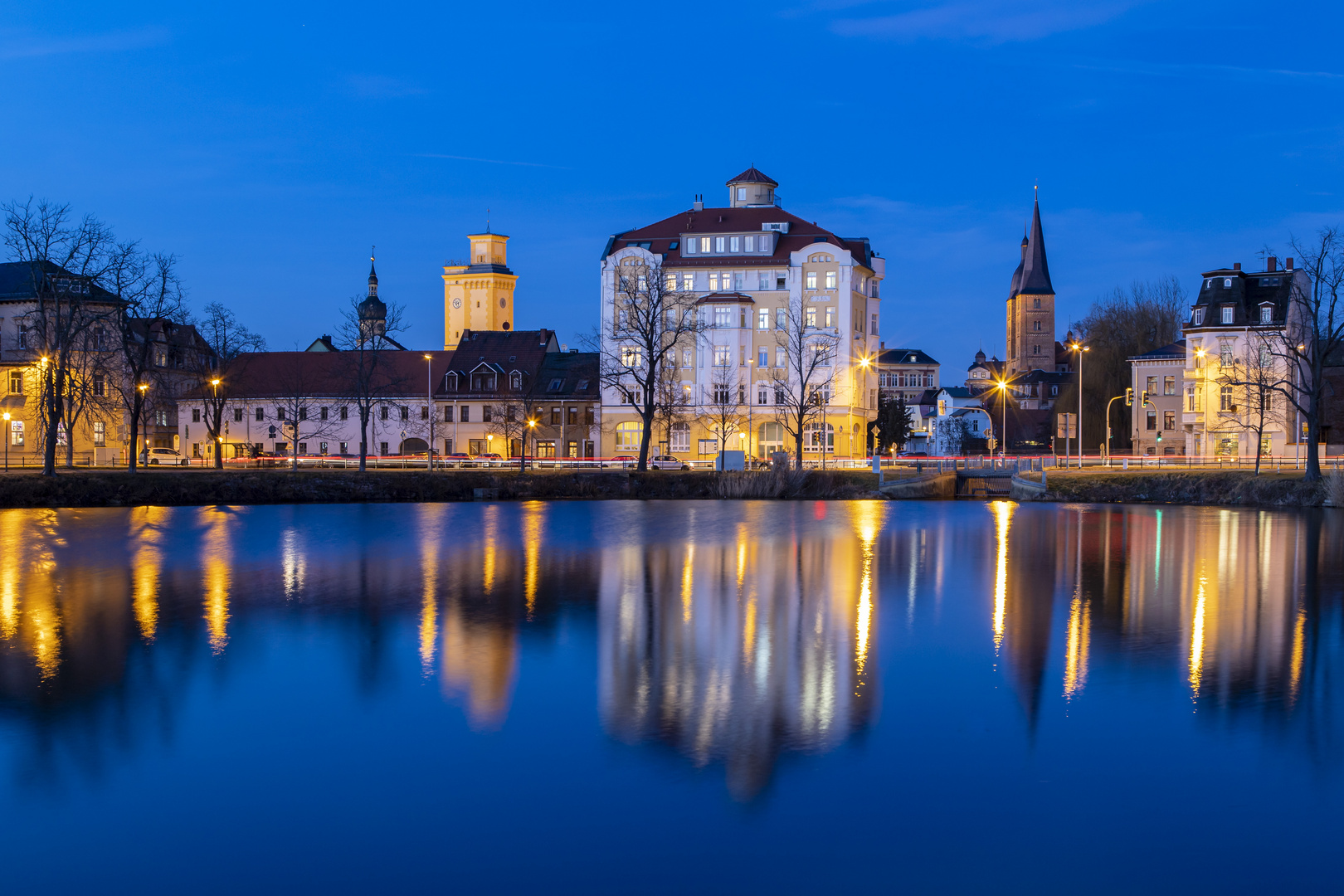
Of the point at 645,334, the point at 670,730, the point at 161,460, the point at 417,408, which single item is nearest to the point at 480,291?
the point at 417,408

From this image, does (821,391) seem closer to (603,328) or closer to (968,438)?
(603,328)

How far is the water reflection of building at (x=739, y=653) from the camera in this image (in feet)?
40.7

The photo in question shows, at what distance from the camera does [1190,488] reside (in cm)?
5341

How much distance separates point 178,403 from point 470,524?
68300 millimetres

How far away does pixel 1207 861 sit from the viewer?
9078mm

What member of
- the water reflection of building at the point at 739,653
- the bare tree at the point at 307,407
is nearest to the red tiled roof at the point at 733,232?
the bare tree at the point at 307,407

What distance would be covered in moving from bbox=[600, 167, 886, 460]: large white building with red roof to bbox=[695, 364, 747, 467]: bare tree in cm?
21

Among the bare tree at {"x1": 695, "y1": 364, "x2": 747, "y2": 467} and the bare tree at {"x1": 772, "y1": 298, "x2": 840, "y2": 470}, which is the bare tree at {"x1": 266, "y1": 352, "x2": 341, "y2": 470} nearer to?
the bare tree at {"x1": 695, "y1": 364, "x2": 747, "y2": 467}

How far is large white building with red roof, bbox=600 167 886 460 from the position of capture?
92438mm

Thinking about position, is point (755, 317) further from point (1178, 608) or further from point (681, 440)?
point (1178, 608)

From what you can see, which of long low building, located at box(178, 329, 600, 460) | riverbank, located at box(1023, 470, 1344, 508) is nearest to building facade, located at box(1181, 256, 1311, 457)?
riverbank, located at box(1023, 470, 1344, 508)

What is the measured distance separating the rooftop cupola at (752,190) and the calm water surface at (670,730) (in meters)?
78.3

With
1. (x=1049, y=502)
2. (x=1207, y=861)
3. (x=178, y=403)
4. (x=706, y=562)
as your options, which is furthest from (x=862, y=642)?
(x=178, y=403)

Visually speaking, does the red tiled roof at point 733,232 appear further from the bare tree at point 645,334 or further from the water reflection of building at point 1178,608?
the water reflection of building at point 1178,608
